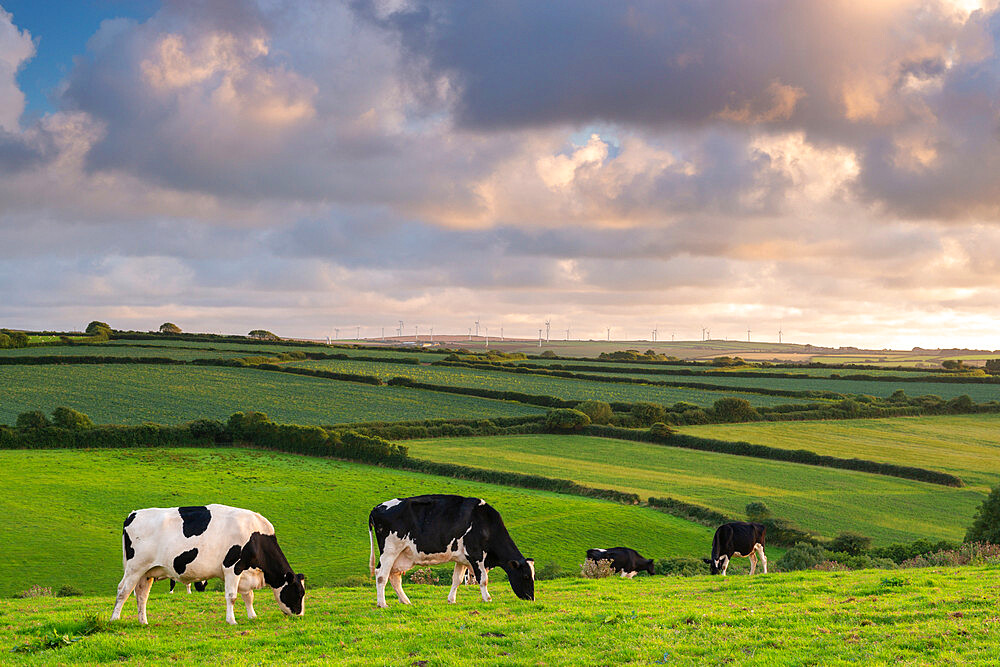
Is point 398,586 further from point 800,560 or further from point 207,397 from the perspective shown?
point 207,397

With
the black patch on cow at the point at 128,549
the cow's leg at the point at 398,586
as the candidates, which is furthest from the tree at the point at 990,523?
the black patch on cow at the point at 128,549

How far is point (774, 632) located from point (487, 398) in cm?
9364

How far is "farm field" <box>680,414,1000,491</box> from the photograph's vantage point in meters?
72.9

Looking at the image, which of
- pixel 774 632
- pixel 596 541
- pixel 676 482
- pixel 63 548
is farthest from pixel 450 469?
pixel 774 632

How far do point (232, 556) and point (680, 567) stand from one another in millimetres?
24331

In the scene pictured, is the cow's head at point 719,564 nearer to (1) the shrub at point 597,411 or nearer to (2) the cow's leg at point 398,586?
(2) the cow's leg at point 398,586

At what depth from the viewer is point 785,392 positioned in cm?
11675

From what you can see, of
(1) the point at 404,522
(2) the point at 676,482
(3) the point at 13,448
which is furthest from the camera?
(3) the point at 13,448

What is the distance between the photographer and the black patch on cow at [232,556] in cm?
1708

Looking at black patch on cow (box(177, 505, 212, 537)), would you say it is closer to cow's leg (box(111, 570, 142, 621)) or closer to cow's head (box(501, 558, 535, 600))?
cow's leg (box(111, 570, 142, 621))

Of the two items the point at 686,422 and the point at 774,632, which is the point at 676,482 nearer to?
the point at 686,422

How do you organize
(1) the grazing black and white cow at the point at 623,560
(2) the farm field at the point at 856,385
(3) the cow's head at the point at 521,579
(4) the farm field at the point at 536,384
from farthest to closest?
(2) the farm field at the point at 856,385, (4) the farm field at the point at 536,384, (1) the grazing black and white cow at the point at 623,560, (3) the cow's head at the point at 521,579

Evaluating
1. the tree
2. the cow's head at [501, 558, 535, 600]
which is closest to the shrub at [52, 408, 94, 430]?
the cow's head at [501, 558, 535, 600]

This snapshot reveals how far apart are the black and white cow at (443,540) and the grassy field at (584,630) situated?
80 centimetres
